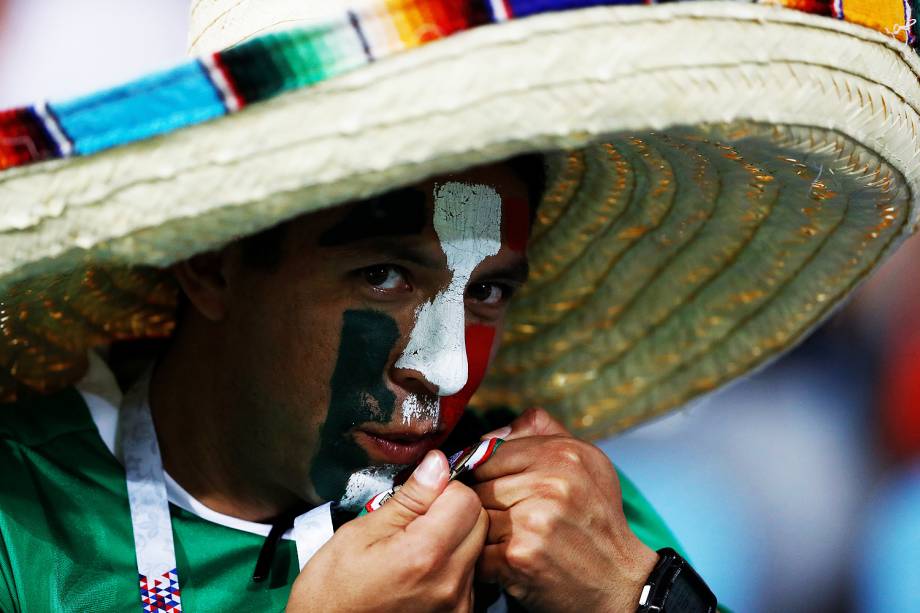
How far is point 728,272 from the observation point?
1.65 m

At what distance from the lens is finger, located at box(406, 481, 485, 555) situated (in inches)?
43.5

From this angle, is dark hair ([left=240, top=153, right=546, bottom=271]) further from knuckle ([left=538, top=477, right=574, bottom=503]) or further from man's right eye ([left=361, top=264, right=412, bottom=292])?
knuckle ([left=538, top=477, right=574, bottom=503])

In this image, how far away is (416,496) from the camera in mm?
1139

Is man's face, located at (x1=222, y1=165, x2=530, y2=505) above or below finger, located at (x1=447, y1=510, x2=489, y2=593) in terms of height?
above

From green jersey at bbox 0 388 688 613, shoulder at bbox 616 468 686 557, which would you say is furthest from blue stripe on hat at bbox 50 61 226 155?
shoulder at bbox 616 468 686 557

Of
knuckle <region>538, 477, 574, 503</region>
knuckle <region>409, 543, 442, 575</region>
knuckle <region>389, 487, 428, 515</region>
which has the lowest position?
knuckle <region>538, 477, 574, 503</region>

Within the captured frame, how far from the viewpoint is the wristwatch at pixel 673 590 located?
1.29 m

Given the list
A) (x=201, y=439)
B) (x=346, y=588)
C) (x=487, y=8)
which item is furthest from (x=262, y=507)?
(x=487, y=8)

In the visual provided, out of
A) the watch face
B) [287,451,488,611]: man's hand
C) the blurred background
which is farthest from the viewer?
the blurred background

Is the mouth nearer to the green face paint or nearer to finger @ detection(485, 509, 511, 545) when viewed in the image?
the green face paint

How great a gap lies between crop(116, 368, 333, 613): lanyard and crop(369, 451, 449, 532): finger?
179mm

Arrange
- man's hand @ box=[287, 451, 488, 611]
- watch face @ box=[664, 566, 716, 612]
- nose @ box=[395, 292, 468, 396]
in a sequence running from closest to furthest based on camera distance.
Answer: man's hand @ box=[287, 451, 488, 611]
nose @ box=[395, 292, 468, 396]
watch face @ box=[664, 566, 716, 612]

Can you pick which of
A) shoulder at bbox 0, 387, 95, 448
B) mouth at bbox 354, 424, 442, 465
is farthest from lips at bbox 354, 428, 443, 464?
shoulder at bbox 0, 387, 95, 448

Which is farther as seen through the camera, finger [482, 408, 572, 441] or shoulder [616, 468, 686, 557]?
shoulder [616, 468, 686, 557]
